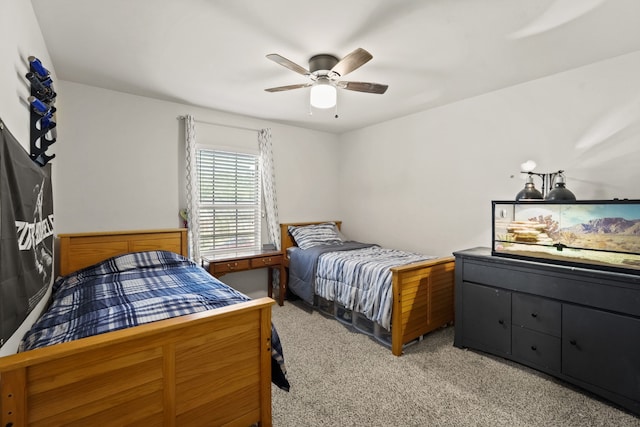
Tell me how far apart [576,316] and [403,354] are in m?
1.23

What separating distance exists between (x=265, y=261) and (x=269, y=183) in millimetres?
1012

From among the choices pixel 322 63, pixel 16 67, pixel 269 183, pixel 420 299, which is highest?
pixel 322 63

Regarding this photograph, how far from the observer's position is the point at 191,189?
10.9ft

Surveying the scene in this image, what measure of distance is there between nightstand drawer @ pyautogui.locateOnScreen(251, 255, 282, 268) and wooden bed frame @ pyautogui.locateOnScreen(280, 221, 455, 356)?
5.40 ft

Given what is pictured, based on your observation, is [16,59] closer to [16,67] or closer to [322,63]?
[16,67]

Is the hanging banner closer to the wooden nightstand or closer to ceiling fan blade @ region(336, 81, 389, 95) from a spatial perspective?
the wooden nightstand

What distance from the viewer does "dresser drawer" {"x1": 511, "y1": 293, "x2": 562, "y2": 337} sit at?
2092 mm

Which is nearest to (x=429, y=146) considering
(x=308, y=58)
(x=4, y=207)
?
(x=308, y=58)

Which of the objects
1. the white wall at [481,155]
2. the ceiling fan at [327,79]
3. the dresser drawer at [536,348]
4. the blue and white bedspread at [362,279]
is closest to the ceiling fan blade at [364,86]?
the ceiling fan at [327,79]

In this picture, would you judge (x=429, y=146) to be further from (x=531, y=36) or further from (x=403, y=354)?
(x=403, y=354)

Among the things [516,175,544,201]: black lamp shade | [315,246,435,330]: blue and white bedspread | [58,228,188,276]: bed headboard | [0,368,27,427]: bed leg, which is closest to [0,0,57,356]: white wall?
[0,368,27,427]: bed leg

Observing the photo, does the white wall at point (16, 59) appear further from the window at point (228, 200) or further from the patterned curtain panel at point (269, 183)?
the patterned curtain panel at point (269, 183)

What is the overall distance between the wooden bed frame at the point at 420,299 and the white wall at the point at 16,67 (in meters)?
2.33

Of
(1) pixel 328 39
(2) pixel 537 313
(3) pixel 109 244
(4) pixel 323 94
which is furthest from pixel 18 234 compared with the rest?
(2) pixel 537 313
